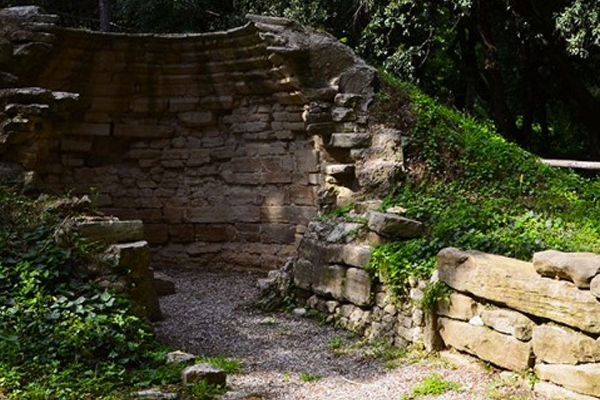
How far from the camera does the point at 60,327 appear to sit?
603cm

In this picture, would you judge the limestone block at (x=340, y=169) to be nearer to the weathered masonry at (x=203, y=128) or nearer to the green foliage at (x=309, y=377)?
the weathered masonry at (x=203, y=128)

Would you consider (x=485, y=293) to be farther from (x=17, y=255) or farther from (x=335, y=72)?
(x=335, y=72)

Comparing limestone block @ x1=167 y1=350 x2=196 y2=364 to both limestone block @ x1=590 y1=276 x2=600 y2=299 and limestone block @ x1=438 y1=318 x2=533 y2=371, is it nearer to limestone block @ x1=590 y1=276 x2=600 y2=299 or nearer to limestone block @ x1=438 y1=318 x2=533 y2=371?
limestone block @ x1=438 y1=318 x2=533 y2=371

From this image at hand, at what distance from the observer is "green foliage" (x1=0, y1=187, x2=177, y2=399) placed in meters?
5.36

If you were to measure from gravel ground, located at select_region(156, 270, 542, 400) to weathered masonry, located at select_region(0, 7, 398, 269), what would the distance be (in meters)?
1.89

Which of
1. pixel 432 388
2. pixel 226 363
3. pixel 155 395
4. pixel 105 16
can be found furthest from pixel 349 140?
pixel 105 16

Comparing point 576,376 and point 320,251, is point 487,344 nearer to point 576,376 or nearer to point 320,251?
point 576,376

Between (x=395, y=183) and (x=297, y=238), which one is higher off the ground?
(x=395, y=183)

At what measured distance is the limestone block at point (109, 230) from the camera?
23.8 ft

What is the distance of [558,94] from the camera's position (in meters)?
17.2

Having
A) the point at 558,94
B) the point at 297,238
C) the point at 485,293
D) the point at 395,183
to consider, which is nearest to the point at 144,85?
the point at 297,238

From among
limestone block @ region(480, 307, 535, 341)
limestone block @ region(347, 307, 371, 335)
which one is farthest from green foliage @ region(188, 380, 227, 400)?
limestone block @ region(347, 307, 371, 335)

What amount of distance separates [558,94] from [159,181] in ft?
34.3

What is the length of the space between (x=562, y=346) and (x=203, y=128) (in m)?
8.03
